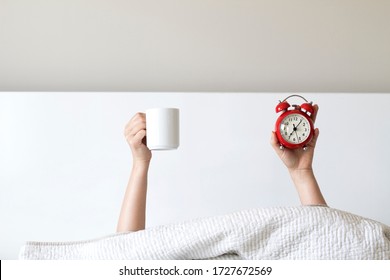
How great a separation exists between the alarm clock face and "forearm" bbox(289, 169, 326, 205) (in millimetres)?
81

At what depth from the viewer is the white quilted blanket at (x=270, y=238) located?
35.8 inches

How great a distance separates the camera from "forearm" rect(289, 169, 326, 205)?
54.6 inches

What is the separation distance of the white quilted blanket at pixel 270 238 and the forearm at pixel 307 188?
1.46 ft

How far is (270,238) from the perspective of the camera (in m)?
0.92

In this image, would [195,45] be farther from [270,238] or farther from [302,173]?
[270,238]

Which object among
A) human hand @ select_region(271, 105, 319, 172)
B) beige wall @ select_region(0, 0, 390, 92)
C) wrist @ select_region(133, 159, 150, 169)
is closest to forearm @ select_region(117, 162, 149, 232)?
wrist @ select_region(133, 159, 150, 169)

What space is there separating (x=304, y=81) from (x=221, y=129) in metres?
0.36

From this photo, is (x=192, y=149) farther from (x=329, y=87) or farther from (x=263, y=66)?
(x=329, y=87)

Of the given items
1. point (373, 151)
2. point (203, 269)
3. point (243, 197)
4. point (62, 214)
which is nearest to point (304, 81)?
point (373, 151)

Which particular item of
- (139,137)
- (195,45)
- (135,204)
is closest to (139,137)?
(139,137)

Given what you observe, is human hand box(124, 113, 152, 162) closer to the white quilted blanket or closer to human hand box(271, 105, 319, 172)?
human hand box(271, 105, 319, 172)

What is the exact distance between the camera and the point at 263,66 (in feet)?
6.87

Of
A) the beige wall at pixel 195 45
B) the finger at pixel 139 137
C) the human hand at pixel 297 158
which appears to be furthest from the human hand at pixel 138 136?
the beige wall at pixel 195 45

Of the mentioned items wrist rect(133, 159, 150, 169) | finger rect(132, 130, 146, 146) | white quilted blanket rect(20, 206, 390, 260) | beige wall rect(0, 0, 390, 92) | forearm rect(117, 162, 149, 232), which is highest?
beige wall rect(0, 0, 390, 92)
